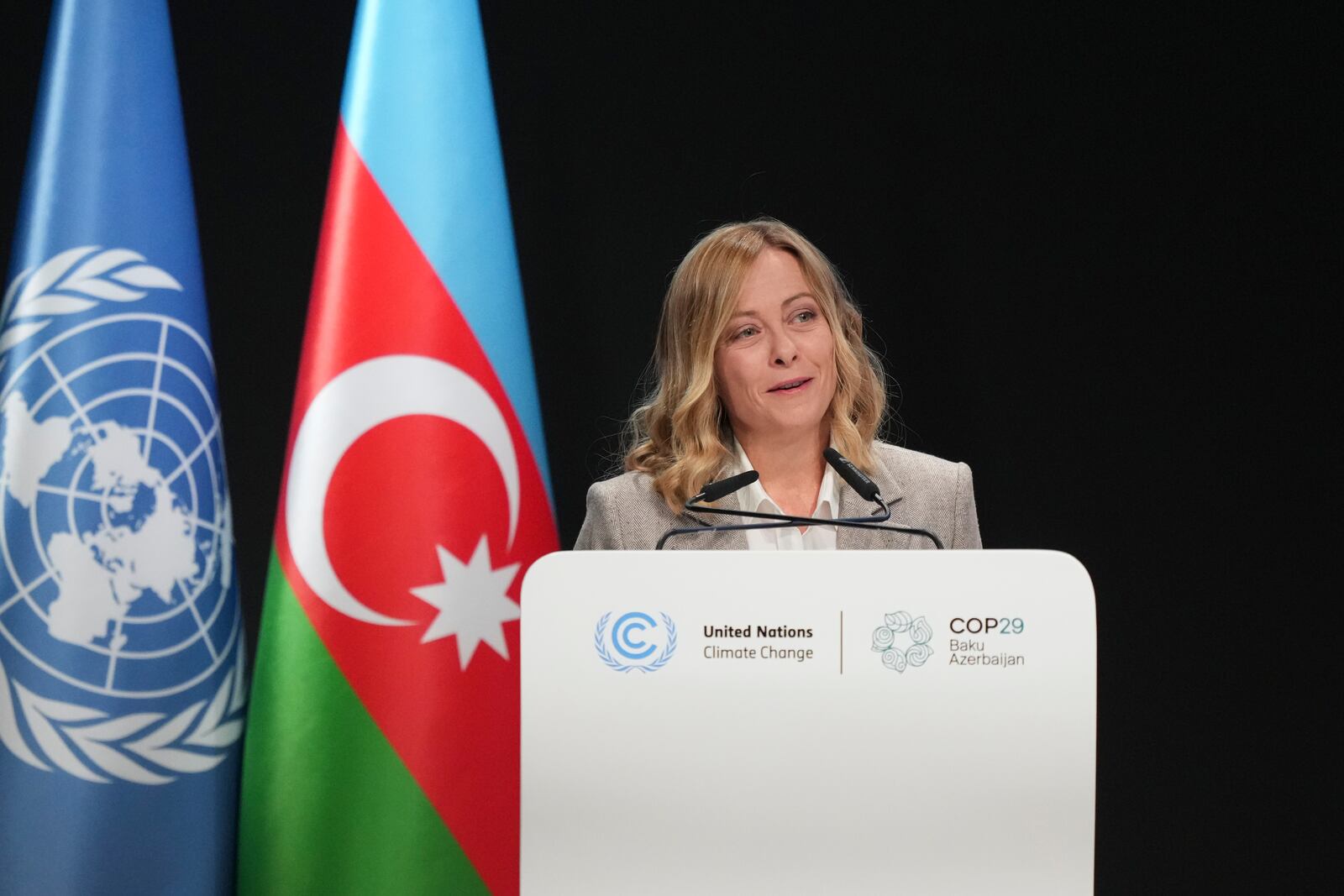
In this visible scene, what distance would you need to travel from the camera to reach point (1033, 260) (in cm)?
276

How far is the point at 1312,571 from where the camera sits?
2779mm

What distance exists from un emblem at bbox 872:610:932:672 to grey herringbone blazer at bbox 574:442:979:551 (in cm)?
53

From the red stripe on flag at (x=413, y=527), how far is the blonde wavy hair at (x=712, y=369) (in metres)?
0.35

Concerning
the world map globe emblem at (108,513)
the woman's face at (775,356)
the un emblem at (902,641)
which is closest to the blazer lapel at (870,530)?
the woman's face at (775,356)

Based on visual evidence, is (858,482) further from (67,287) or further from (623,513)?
(67,287)

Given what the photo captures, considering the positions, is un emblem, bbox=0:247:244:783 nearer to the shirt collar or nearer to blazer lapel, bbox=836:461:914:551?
the shirt collar

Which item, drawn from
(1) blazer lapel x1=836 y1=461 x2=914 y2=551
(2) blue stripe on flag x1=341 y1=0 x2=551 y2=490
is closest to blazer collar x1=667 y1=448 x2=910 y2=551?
(1) blazer lapel x1=836 y1=461 x2=914 y2=551

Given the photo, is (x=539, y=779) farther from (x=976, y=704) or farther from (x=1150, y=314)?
(x=1150, y=314)

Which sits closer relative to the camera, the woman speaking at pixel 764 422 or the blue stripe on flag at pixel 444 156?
the woman speaking at pixel 764 422

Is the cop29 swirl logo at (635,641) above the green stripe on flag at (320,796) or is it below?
above

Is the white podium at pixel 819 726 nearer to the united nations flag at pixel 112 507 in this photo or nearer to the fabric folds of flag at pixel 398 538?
the fabric folds of flag at pixel 398 538

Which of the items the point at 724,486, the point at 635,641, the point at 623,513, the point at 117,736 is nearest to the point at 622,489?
the point at 623,513

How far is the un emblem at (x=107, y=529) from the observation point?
6.13 feet

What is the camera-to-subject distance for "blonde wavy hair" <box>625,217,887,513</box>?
1.75 metres
